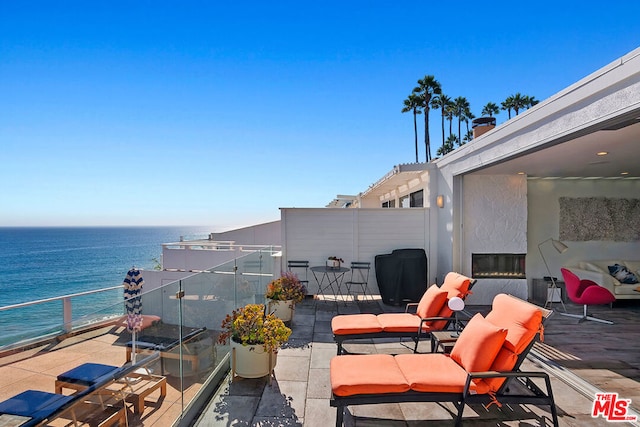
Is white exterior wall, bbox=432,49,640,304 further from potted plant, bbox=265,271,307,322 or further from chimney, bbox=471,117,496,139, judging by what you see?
potted plant, bbox=265,271,307,322

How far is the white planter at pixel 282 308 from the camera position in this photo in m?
5.50

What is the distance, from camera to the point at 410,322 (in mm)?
4223

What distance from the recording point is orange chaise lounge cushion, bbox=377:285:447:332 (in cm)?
411

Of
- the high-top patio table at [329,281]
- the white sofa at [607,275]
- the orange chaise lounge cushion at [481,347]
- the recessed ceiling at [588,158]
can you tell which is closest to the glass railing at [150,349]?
the orange chaise lounge cushion at [481,347]

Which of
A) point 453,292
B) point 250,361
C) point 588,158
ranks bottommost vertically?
point 250,361

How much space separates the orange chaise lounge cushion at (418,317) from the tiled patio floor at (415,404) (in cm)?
45

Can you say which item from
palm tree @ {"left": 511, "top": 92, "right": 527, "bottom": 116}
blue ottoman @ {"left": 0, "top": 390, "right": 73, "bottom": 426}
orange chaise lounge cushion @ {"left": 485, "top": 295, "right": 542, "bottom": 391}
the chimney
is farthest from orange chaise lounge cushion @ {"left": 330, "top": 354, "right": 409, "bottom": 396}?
palm tree @ {"left": 511, "top": 92, "right": 527, "bottom": 116}

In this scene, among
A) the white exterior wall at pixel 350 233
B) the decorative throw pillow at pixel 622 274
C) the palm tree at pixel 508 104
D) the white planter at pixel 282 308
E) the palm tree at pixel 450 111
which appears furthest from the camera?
the palm tree at pixel 508 104

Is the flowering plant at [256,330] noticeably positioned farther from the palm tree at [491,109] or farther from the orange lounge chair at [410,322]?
the palm tree at [491,109]

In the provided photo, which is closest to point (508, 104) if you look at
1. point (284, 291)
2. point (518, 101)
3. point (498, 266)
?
point (518, 101)

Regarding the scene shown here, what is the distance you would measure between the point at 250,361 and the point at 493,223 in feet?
17.6

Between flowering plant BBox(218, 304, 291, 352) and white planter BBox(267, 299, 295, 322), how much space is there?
1736mm

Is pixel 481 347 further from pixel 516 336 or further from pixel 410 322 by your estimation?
pixel 410 322

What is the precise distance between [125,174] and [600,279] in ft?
159
